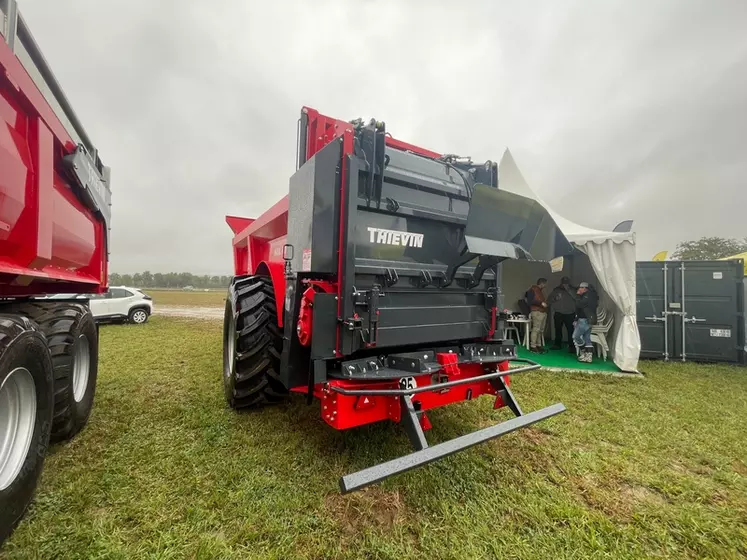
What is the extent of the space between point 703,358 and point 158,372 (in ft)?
34.6

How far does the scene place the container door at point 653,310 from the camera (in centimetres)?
743

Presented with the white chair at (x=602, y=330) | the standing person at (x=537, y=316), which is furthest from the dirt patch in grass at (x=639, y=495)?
the standing person at (x=537, y=316)

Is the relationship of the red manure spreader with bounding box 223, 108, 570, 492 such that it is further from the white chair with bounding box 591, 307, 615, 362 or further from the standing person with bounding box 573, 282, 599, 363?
the white chair with bounding box 591, 307, 615, 362

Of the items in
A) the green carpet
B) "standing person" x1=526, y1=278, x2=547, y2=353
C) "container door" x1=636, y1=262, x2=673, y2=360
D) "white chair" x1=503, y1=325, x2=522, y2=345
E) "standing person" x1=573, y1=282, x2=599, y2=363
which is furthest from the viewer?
"white chair" x1=503, y1=325, x2=522, y2=345

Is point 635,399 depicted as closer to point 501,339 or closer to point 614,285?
point 614,285

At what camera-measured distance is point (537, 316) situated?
26.2 feet

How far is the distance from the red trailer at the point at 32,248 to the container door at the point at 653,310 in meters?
9.57

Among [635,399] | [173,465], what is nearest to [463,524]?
[173,465]

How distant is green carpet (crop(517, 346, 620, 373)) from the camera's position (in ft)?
20.9

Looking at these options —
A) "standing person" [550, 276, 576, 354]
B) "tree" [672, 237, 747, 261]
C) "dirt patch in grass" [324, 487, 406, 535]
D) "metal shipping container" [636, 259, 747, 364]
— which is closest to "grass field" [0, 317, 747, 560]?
"dirt patch in grass" [324, 487, 406, 535]

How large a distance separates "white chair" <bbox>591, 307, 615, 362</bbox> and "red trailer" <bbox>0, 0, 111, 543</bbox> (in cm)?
829

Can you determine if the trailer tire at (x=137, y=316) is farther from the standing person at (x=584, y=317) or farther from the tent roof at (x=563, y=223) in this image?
the standing person at (x=584, y=317)

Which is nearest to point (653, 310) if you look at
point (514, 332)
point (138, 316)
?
point (514, 332)

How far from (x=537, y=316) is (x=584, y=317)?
0.98 meters
